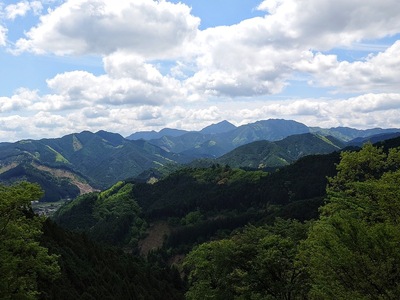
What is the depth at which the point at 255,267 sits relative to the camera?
44.1 metres

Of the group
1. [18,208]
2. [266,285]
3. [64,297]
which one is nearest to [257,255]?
[266,285]

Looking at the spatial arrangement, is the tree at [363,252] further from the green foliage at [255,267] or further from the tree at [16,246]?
the tree at [16,246]

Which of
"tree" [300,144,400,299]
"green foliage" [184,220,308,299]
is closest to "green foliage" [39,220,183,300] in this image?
"green foliage" [184,220,308,299]

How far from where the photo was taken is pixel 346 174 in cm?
4428

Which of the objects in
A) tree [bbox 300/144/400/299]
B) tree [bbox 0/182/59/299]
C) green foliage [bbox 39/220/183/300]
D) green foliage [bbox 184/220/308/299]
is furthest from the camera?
green foliage [bbox 39/220/183/300]

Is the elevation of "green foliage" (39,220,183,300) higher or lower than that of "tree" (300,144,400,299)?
lower

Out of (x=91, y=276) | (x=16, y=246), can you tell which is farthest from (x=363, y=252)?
(x=91, y=276)

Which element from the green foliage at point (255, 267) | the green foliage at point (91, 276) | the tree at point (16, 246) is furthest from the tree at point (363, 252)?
the green foliage at point (91, 276)

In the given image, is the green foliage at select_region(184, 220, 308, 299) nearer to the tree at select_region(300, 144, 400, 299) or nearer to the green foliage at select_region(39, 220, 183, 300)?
the tree at select_region(300, 144, 400, 299)

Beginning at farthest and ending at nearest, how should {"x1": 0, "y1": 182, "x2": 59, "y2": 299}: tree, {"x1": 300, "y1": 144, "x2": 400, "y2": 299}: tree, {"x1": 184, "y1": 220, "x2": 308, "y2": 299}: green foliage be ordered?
{"x1": 184, "y1": 220, "x2": 308, "y2": 299}: green foliage
{"x1": 0, "y1": 182, "x2": 59, "y2": 299}: tree
{"x1": 300, "y1": 144, "x2": 400, "y2": 299}: tree

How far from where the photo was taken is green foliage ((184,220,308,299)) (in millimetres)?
43281

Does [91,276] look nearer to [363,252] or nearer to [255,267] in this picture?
[255,267]

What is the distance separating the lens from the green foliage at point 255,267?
43.3 metres

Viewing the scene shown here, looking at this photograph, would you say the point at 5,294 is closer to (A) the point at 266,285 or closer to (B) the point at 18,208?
(B) the point at 18,208
